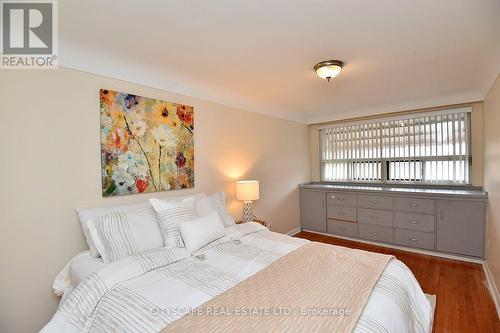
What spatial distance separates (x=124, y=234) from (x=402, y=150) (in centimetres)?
425

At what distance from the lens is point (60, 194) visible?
1.93 metres

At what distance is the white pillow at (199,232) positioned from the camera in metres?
1.98

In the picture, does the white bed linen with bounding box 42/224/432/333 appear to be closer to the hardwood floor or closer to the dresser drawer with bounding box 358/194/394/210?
the hardwood floor

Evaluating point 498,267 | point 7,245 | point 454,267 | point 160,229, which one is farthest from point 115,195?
point 454,267

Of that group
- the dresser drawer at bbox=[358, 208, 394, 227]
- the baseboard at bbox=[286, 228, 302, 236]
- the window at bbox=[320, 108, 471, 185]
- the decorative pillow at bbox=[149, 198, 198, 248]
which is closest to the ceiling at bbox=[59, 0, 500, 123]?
the window at bbox=[320, 108, 471, 185]

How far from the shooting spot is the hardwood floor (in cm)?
201

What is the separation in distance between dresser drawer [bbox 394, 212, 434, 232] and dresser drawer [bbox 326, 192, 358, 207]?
0.65 metres

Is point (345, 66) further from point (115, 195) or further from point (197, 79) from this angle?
point (115, 195)

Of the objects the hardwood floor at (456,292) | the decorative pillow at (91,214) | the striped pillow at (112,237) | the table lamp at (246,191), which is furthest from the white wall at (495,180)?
the decorative pillow at (91,214)

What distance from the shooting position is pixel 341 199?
4.25 m

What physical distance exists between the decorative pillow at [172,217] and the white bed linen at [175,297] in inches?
7.9

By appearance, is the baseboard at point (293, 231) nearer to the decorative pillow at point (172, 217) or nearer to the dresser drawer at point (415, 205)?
the dresser drawer at point (415, 205)

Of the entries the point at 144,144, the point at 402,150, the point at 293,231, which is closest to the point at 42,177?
the point at 144,144

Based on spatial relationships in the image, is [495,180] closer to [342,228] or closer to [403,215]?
[403,215]
